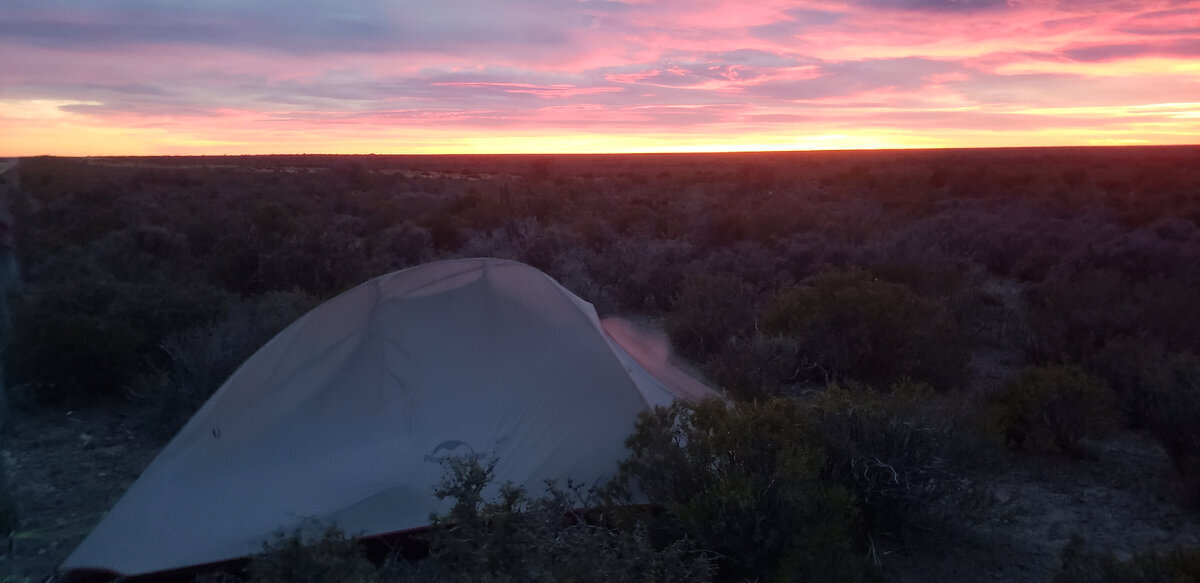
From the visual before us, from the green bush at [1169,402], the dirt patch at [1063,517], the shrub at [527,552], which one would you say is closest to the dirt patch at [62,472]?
the shrub at [527,552]

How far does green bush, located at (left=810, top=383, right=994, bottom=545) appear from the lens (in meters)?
4.75

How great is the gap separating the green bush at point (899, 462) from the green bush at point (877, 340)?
2808mm

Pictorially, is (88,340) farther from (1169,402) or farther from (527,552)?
(1169,402)

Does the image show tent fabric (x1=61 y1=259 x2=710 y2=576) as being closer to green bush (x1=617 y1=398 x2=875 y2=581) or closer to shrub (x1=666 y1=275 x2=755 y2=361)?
green bush (x1=617 y1=398 x2=875 y2=581)

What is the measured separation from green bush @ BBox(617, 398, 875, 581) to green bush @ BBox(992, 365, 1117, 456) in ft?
8.94

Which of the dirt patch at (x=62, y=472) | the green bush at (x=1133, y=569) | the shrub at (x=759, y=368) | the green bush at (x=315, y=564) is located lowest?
the dirt patch at (x=62, y=472)

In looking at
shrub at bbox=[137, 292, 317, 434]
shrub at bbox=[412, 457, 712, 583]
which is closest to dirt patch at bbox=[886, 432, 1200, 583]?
shrub at bbox=[412, 457, 712, 583]

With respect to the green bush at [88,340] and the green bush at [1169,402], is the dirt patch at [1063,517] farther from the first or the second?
the green bush at [88,340]

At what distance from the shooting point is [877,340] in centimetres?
795

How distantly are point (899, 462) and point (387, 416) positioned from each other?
3.11 meters

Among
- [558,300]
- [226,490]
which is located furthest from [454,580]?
[558,300]

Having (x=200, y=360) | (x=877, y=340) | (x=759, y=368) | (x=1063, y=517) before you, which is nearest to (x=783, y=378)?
(x=759, y=368)

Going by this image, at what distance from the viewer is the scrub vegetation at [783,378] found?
13.0 ft

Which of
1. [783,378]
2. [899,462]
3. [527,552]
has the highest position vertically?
[527,552]
